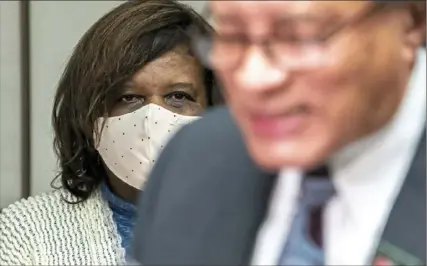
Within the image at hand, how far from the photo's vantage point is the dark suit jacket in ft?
1.77

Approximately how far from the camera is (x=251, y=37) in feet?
1.45

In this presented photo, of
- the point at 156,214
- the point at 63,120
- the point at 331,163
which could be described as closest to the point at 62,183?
the point at 63,120

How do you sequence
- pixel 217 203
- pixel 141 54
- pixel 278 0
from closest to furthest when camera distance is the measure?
pixel 278 0
pixel 217 203
pixel 141 54

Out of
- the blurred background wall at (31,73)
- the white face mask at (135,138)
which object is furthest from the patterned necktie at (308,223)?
the blurred background wall at (31,73)

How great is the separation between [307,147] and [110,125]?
2.60 feet

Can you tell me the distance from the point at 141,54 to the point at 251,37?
794 mm

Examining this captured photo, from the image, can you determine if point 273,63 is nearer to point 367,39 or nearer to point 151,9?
point 367,39

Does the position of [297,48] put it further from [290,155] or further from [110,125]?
[110,125]

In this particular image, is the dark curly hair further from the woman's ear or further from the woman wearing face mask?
the woman's ear

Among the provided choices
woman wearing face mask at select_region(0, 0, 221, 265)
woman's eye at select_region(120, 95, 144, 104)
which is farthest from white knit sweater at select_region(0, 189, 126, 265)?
woman's eye at select_region(120, 95, 144, 104)

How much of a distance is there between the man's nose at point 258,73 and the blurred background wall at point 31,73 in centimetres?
123

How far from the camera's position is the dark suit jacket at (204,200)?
0.54m

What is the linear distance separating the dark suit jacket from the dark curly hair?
577 millimetres

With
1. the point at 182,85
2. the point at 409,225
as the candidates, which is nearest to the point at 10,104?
the point at 182,85
